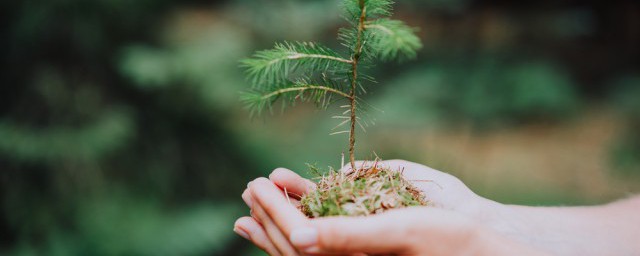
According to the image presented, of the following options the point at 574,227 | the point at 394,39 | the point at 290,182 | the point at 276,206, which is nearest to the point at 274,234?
the point at 276,206

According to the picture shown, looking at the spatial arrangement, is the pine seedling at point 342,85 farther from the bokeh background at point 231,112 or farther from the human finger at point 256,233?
the bokeh background at point 231,112

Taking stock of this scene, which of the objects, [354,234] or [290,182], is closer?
[354,234]

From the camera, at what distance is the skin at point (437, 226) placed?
1.16 metres

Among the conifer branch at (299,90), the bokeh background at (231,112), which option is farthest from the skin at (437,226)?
the bokeh background at (231,112)

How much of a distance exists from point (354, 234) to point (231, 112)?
2329mm

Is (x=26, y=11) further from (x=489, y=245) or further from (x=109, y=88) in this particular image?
(x=489, y=245)

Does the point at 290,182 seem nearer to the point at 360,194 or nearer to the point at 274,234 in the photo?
the point at 274,234

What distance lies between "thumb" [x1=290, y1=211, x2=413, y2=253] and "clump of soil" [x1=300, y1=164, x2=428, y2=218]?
0.14 m

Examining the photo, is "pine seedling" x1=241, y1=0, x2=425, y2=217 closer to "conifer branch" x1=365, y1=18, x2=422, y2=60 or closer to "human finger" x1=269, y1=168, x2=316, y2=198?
"conifer branch" x1=365, y1=18, x2=422, y2=60

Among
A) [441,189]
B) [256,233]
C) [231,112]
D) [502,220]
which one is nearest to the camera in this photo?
[256,233]

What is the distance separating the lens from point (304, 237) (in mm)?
1164

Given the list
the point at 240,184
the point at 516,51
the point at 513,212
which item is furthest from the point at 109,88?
the point at 516,51

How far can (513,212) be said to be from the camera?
6.56 feet

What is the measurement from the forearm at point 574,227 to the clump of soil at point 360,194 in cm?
65
